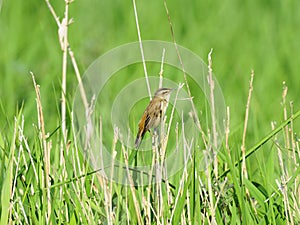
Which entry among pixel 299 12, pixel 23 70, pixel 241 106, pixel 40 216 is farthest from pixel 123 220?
pixel 299 12

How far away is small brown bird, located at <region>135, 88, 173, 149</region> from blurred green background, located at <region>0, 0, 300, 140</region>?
184 cm

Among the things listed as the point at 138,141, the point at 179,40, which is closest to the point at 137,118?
the point at 138,141

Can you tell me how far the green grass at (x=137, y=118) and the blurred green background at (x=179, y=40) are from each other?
0.01m

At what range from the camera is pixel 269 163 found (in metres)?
3.15

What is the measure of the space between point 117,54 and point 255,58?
1.43 meters

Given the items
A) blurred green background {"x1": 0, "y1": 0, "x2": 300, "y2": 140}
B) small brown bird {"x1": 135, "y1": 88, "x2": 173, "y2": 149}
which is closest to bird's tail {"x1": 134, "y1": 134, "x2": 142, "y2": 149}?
small brown bird {"x1": 135, "y1": 88, "x2": 173, "y2": 149}

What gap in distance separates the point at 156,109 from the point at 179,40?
12.8 ft

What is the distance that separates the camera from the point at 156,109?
2.88 metres

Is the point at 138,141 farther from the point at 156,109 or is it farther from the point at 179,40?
the point at 179,40

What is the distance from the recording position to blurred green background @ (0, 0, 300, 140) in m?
5.67

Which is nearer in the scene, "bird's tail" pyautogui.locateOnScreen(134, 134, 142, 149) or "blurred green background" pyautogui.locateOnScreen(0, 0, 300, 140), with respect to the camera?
"bird's tail" pyautogui.locateOnScreen(134, 134, 142, 149)

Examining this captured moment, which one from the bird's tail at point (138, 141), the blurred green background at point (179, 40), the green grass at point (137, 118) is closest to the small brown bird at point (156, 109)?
the bird's tail at point (138, 141)

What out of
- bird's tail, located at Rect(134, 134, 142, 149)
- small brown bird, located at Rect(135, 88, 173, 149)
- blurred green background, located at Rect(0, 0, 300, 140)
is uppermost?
blurred green background, located at Rect(0, 0, 300, 140)

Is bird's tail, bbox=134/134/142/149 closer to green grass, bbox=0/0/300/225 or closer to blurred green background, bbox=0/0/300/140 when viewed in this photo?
green grass, bbox=0/0/300/225
